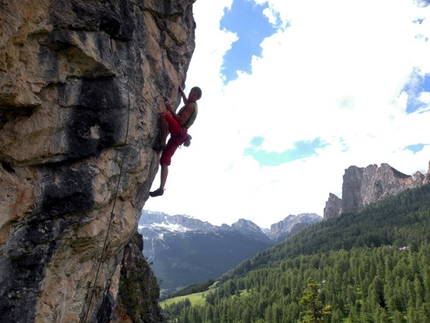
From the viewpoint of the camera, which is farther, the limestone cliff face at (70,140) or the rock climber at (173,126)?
the rock climber at (173,126)

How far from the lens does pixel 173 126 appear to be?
436 inches

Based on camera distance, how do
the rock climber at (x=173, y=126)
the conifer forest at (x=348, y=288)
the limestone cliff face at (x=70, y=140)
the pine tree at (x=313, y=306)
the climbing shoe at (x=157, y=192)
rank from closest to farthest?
the limestone cliff face at (x=70, y=140), the rock climber at (x=173, y=126), the climbing shoe at (x=157, y=192), the pine tree at (x=313, y=306), the conifer forest at (x=348, y=288)

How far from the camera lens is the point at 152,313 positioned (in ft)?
75.2

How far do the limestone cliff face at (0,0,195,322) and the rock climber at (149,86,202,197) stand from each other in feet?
1.44

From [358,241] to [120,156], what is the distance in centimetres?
17564

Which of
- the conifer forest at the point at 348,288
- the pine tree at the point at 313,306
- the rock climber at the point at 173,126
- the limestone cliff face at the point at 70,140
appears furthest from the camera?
the conifer forest at the point at 348,288

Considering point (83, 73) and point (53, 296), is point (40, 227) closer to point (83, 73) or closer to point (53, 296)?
point (53, 296)

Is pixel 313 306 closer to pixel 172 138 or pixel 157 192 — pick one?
pixel 157 192

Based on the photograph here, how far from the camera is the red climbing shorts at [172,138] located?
11.0 metres

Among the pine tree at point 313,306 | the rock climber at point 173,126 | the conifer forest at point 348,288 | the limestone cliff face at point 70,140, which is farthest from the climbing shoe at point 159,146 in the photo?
the pine tree at point 313,306

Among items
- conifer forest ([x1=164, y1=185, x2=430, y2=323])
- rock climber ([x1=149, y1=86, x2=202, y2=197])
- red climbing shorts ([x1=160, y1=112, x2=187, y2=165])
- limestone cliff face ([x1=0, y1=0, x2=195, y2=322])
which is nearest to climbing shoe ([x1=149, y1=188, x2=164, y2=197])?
rock climber ([x1=149, y1=86, x2=202, y2=197])

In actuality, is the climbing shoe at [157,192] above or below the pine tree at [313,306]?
above

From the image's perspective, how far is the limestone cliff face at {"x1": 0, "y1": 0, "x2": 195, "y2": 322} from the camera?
6906 millimetres

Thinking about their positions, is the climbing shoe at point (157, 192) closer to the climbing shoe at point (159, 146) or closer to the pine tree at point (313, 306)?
the climbing shoe at point (159, 146)
